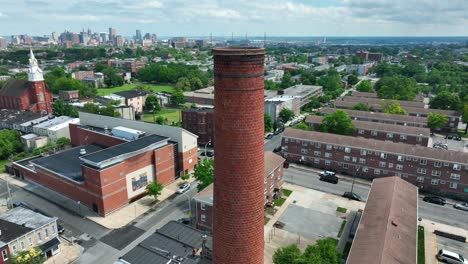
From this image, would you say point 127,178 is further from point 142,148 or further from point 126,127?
point 126,127

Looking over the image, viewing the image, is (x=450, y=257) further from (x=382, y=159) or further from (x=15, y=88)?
(x=15, y=88)

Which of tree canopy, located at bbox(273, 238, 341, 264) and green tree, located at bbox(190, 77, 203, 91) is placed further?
green tree, located at bbox(190, 77, 203, 91)

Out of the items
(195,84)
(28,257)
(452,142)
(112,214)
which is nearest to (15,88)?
(195,84)

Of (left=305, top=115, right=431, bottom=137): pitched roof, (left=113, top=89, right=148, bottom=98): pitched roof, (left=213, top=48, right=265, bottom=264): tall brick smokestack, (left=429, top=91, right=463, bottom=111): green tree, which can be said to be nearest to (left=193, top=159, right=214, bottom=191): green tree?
(left=213, top=48, right=265, bottom=264): tall brick smokestack

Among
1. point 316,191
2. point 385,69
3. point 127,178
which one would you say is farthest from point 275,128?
point 385,69

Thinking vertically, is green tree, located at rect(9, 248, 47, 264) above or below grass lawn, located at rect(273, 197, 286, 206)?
above

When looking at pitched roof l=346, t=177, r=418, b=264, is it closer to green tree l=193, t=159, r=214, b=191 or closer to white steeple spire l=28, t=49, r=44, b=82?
green tree l=193, t=159, r=214, b=191
